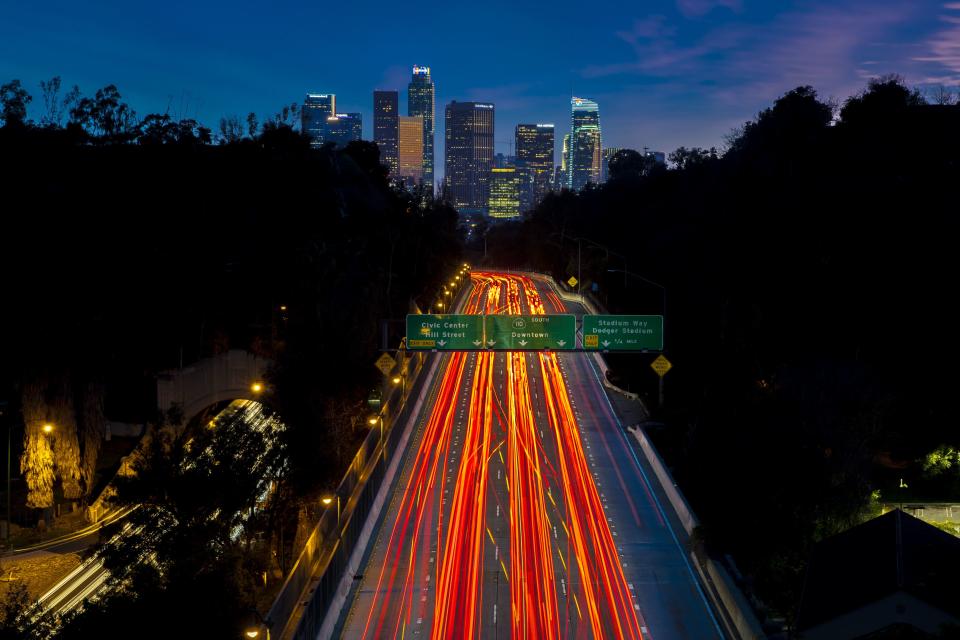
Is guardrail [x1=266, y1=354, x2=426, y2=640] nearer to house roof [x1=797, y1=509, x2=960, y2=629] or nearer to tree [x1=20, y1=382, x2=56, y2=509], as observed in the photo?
house roof [x1=797, y1=509, x2=960, y2=629]

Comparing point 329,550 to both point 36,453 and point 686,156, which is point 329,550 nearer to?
point 36,453

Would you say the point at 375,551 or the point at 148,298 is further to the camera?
the point at 148,298

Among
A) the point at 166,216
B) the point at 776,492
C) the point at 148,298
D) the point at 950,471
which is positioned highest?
the point at 166,216

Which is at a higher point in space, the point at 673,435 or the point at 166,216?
the point at 166,216

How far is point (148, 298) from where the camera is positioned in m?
50.6

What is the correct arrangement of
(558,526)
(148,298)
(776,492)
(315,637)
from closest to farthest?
1. (315,637)
2. (776,492)
3. (558,526)
4. (148,298)

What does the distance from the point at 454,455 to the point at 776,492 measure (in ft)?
48.9

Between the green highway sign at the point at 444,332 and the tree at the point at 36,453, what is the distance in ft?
53.5

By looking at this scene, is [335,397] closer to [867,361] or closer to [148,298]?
[148,298]

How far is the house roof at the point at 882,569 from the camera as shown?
57.3 feet

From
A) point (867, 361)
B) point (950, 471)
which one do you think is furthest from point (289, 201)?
point (950, 471)

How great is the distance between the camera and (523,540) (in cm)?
2589

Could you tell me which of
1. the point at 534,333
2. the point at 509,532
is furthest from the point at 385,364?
the point at 509,532

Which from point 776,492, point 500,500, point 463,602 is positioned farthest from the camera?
point 500,500
